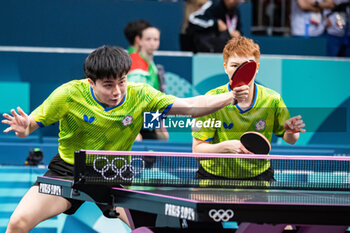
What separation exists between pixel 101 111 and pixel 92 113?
0.19 ft

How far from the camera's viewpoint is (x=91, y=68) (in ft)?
11.7

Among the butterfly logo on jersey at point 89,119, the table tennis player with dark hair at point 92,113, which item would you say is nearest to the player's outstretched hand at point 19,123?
the table tennis player with dark hair at point 92,113

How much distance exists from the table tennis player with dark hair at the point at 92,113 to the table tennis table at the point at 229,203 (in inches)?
26.1

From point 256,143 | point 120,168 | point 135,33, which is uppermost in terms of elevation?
point 135,33

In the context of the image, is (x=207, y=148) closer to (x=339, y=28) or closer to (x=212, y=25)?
(x=212, y=25)

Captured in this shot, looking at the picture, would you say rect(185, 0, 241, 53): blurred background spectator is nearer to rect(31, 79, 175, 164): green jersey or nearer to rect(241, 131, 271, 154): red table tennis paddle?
rect(31, 79, 175, 164): green jersey

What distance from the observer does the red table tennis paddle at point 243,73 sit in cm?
336

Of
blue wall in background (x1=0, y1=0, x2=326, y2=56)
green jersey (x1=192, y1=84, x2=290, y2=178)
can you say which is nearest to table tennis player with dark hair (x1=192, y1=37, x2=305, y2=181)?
green jersey (x1=192, y1=84, x2=290, y2=178)

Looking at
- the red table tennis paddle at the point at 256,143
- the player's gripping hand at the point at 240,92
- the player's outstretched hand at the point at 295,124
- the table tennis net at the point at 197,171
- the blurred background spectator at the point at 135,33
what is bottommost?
the table tennis net at the point at 197,171

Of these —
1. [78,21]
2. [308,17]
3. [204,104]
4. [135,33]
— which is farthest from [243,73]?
[308,17]

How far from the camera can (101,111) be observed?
3840 millimetres

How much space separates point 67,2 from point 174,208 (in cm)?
649

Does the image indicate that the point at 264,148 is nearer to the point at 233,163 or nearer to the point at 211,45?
the point at 233,163

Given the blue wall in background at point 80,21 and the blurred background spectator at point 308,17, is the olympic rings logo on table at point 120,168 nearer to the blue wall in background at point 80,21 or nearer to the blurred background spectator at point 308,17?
the blue wall in background at point 80,21
